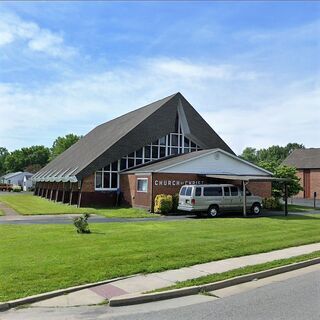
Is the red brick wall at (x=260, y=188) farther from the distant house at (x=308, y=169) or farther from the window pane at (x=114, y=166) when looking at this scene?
the distant house at (x=308, y=169)

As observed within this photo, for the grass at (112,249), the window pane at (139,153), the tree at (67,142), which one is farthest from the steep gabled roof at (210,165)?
the tree at (67,142)

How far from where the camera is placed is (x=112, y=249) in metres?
12.2

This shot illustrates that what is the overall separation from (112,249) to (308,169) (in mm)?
49859

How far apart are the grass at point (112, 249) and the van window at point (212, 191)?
6.76m

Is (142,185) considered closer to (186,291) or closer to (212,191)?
(212,191)

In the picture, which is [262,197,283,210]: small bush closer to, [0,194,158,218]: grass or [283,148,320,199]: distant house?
[0,194,158,218]: grass

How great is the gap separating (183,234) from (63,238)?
13.8ft

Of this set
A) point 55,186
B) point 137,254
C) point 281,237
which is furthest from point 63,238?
point 55,186

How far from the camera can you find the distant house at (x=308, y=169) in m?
56.3

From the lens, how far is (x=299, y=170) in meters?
58.8

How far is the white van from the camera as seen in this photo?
2530 centimetres

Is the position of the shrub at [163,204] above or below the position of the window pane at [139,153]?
below

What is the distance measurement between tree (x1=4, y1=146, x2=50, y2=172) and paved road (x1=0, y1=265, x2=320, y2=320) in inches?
5147

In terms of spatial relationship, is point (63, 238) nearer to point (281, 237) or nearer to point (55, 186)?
point (281, 237)
